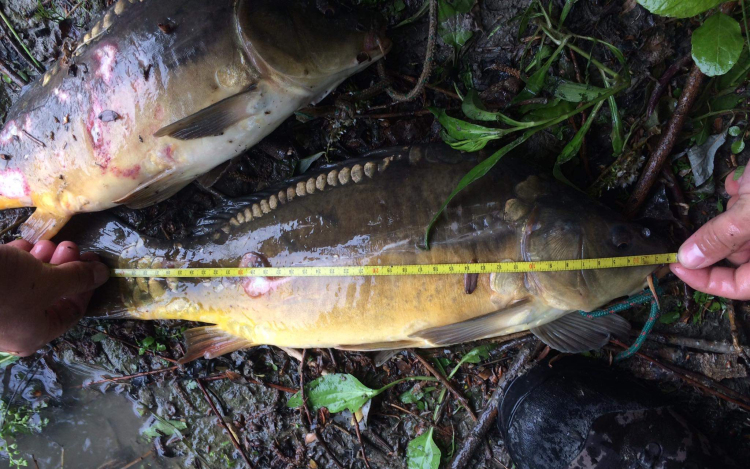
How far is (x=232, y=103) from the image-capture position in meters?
2.48

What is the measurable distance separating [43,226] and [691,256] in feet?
12.6

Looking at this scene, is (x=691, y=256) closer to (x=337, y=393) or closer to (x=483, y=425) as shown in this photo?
(x=483, y=425)

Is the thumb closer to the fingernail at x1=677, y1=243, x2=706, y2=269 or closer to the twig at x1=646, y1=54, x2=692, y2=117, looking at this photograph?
the fingernail at x1=677, y1=243, x2=706, y2=269

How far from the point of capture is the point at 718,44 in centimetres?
214

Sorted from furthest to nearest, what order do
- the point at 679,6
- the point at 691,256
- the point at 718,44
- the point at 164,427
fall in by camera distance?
the point at 164,427
the point at 691,256
the point at 718,44
the point at 679,6

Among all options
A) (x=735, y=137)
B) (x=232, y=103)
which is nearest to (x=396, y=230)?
(x=232, y=103)

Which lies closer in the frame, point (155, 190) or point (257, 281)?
point (257, 281)

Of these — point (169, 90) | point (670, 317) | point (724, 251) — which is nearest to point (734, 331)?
point (670, 317)

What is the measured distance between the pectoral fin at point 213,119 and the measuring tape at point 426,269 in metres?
0.83

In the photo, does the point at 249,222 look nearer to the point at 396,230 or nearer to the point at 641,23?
the point at 396,230

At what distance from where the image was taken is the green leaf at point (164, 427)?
3475 millimetres

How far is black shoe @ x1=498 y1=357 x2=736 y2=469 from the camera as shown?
2742 mm

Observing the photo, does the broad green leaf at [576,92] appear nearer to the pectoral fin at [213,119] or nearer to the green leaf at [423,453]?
the pectoral fin at [213,119]

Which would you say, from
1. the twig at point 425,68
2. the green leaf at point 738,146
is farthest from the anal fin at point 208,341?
the green leaf at point 738,146
